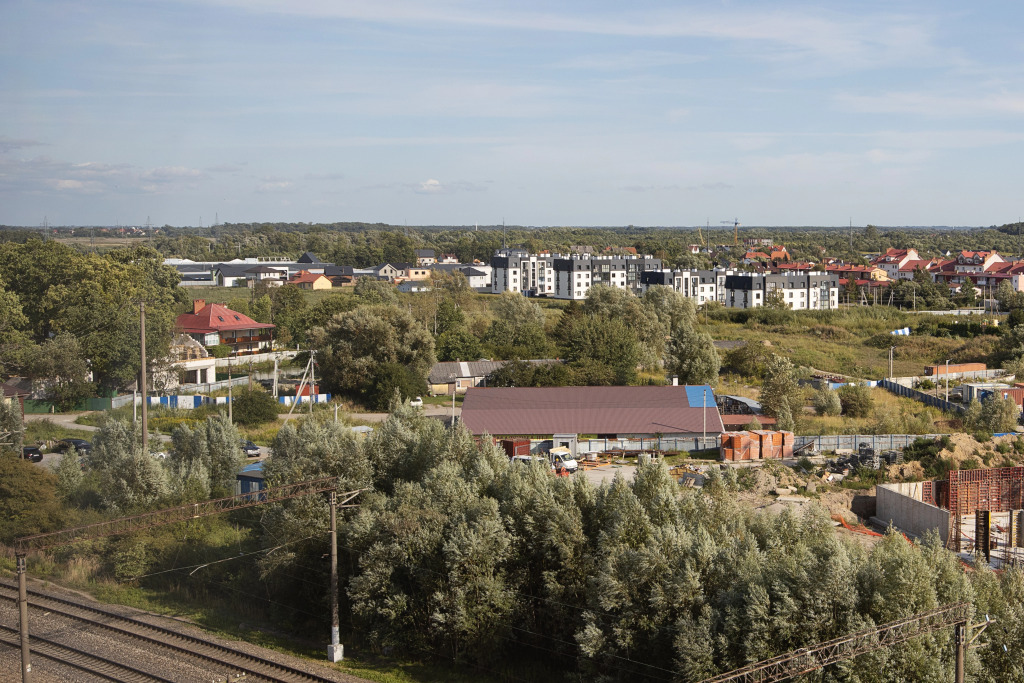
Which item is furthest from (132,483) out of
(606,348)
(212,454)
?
(606,348)

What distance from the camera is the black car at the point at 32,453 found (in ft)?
55.5

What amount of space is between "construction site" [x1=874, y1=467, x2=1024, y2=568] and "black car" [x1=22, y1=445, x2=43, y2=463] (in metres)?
14.7

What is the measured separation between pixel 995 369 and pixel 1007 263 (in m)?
35.0

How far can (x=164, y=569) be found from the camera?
38.3ft

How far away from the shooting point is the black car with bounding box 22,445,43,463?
55.5ft

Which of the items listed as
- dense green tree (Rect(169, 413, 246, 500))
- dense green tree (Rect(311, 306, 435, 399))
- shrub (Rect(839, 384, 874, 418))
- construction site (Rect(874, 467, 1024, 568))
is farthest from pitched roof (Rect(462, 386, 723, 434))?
dense green tree (Rect(169, 413, 246, 500))

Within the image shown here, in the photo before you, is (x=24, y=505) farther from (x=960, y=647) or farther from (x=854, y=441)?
(x=854, y=441)

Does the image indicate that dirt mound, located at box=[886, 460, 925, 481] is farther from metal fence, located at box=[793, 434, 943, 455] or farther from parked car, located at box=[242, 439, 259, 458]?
parked car, located at box=[242, 439, 259, 458]

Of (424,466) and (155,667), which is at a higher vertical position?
(424,466)

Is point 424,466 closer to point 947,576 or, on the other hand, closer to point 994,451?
point 947,576

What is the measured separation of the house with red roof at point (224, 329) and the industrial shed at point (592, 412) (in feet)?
47.5

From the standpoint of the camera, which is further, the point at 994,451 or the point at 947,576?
the point at 994,451

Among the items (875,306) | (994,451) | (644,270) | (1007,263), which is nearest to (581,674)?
(994,451)

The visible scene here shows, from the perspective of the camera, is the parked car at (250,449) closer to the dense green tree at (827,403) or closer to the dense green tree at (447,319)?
the dense green tree at (447,319)
